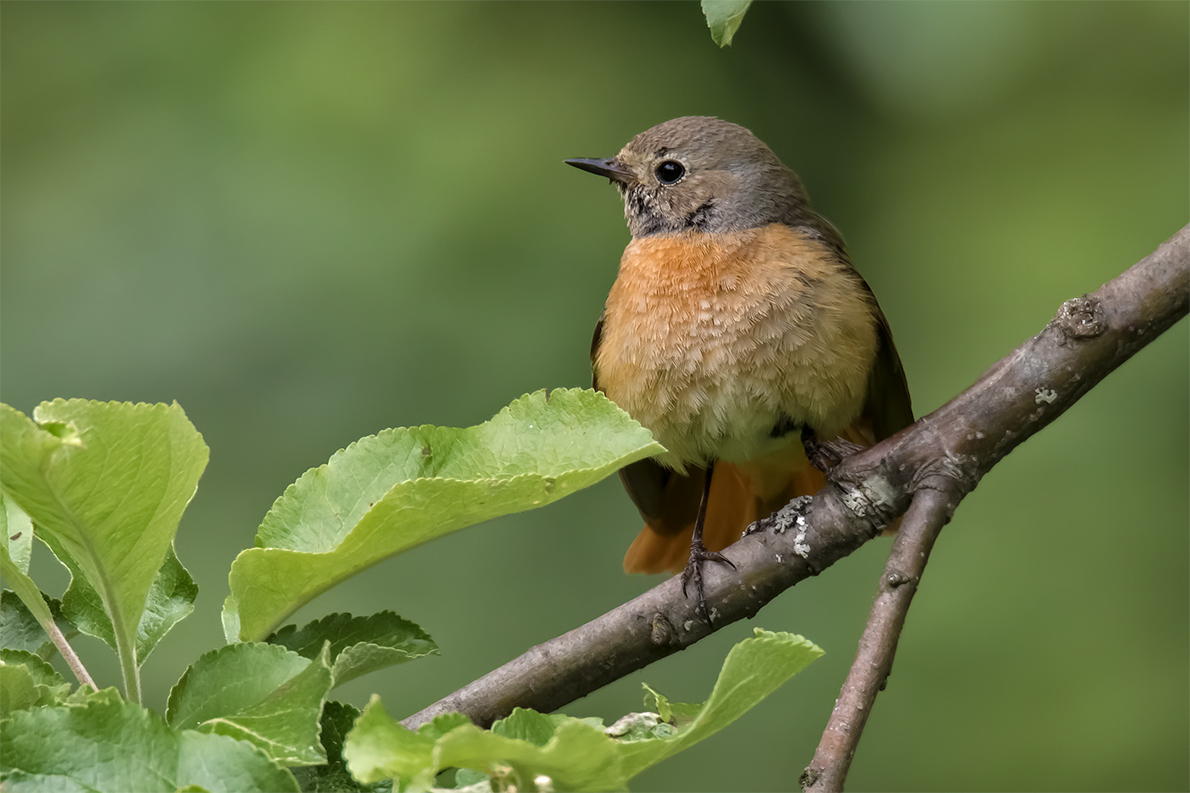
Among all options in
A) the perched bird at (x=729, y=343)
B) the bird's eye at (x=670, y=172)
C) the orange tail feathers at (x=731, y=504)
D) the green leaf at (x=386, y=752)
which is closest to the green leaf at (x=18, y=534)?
Result: the green leaf at (x=386, y=752)

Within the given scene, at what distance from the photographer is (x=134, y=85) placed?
4457 mm

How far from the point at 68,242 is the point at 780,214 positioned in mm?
2746

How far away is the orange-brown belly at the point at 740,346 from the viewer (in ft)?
8.18

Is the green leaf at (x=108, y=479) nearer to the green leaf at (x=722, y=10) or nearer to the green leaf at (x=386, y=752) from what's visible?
the green leaf at (x=386, y=752)

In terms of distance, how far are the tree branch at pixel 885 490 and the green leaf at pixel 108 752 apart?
24.9 inches

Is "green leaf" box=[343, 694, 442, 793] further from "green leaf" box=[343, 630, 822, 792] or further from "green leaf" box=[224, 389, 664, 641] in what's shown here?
"green leaf" box=[224, 389, 664, 641]

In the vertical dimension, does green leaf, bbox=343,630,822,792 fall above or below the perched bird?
below

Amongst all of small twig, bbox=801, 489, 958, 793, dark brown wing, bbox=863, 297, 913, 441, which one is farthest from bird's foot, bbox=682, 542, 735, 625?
dark brown wing, bbox=863, 297, 913, 441

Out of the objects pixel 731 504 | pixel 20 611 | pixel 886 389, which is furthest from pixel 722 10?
pixel 731 504

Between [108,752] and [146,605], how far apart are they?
12.0 inches

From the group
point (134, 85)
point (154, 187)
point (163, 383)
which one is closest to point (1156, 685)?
point (163, 383)

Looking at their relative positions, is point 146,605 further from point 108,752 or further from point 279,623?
point 108,752

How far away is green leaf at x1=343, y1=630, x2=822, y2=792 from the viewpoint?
772 mm

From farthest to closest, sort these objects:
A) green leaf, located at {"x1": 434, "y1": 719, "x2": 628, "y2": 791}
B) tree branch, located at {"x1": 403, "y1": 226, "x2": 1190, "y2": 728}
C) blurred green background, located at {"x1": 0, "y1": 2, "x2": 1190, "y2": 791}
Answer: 1. blurred green background, located at {"x1": 0, "y1": 2, "x2": 1190, "y2": 791}
2. tree branch, located at {"x1": 403, "y1": 226, "x2": 1190, "y2": 728}
3. green leaf, located at {"x1": 434, "y1": 719, "x2": 628, "y2": 791}
